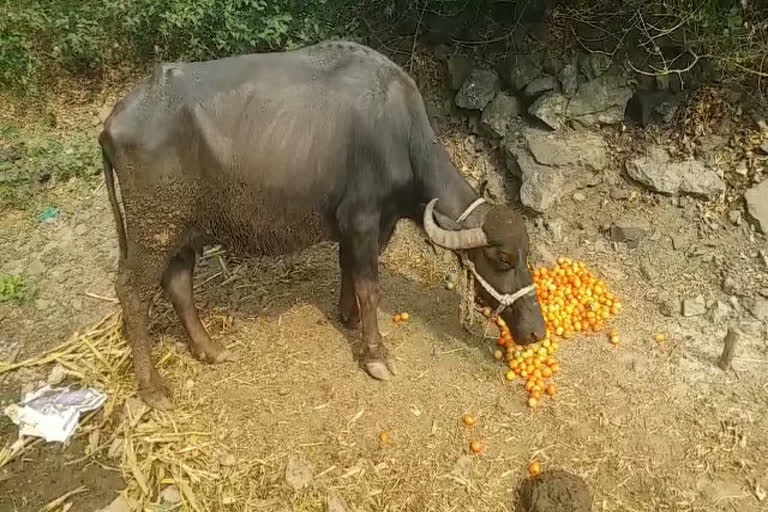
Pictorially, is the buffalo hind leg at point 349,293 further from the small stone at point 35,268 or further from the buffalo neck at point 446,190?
the small stone at point 35,268

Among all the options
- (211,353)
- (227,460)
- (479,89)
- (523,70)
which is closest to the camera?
(227,460)

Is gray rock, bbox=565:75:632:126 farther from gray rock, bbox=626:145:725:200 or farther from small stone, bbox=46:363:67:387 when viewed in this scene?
small stone, bbox=46:363:67:387

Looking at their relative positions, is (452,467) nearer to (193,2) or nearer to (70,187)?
(70,187)

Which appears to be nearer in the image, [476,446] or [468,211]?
[476,446]

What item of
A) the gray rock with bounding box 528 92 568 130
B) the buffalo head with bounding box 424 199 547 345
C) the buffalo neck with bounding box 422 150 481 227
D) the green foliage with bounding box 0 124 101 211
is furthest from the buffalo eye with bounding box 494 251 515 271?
the green foliage with bounding box 0 124 101 211

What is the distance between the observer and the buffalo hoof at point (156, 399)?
4574mm

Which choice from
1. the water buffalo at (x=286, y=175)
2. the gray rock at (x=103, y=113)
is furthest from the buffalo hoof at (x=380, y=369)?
the gray rock at (x=103, y=113)

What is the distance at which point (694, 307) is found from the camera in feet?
17.5

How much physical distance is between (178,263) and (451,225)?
1931mm

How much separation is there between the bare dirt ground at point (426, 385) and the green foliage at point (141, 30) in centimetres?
247

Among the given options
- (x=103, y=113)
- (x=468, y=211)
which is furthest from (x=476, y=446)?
(x=103, y=113)

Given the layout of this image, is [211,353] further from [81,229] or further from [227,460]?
[81,229]

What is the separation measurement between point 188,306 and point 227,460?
1187 mm

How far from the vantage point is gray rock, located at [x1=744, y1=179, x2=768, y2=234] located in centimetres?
559
